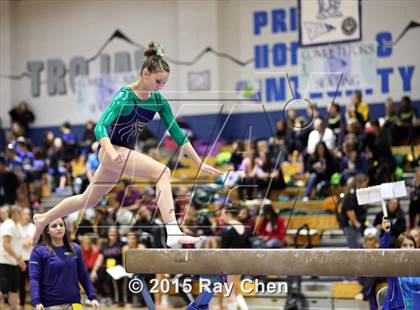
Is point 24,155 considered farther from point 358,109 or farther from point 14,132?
point 358,109

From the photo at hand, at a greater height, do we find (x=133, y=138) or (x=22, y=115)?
(x=22, y=115)

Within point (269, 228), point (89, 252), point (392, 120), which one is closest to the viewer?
point (269, 228)

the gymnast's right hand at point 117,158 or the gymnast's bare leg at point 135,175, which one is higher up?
the gymnast's right hand at point 117,158

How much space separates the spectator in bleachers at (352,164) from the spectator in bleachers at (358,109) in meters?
1.52

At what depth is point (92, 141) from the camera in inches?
681

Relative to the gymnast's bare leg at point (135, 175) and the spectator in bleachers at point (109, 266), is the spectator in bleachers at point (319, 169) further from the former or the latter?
the gymnast's bare leg at point (135, 175)

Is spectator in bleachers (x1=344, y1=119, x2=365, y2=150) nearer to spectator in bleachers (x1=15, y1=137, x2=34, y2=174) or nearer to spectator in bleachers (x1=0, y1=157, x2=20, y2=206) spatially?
spectator in bleachers (x1=0, y1=157, x2=20, y2=206)

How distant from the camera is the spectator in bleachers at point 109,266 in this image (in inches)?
492

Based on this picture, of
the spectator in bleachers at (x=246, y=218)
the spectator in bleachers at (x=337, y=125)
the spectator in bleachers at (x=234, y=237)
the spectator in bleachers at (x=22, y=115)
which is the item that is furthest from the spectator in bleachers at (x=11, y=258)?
the spectator in bleachers at (x=22, y=115)

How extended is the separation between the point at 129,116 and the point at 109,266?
6.26 m

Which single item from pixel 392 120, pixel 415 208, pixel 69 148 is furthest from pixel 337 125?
pixel 69 148

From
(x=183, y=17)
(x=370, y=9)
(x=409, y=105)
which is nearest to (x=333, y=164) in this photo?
(x=409, y=105)

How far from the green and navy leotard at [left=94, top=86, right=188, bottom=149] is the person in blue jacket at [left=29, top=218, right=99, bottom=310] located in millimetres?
1068

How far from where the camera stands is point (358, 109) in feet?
51.1
